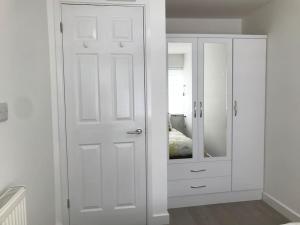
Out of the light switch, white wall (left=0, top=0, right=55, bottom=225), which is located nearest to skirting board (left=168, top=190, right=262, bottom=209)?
white wall (left=0, top=0, right=55, bottom=225)

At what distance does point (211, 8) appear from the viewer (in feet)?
10.6

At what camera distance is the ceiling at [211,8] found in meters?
3.01

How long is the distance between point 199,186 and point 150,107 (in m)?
1.23

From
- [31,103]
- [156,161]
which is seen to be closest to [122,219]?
[156,161]

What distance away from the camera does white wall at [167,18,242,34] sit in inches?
146

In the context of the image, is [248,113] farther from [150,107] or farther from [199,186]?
[150,107]

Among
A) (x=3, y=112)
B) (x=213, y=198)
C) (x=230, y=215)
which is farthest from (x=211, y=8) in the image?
(x=3, y=112)

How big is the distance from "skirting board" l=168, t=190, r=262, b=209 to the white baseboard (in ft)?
1.35

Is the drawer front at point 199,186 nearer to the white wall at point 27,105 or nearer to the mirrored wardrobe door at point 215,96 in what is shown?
the mirrored wardrobe door at point 215,96

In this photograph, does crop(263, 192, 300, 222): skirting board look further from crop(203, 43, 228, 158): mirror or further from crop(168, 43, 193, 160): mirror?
crop(168, 43, 193, 160): mirror

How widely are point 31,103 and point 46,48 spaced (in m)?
0.63

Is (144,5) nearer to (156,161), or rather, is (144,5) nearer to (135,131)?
(135,131)

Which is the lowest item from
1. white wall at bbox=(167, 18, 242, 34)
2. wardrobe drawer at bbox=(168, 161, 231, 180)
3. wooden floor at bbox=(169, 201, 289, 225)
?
wooden floor at bbox=(169, 201, 289, 225)

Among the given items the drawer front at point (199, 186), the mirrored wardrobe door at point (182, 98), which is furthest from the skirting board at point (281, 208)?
the mirrored wardrobe door at point (182, 98)
